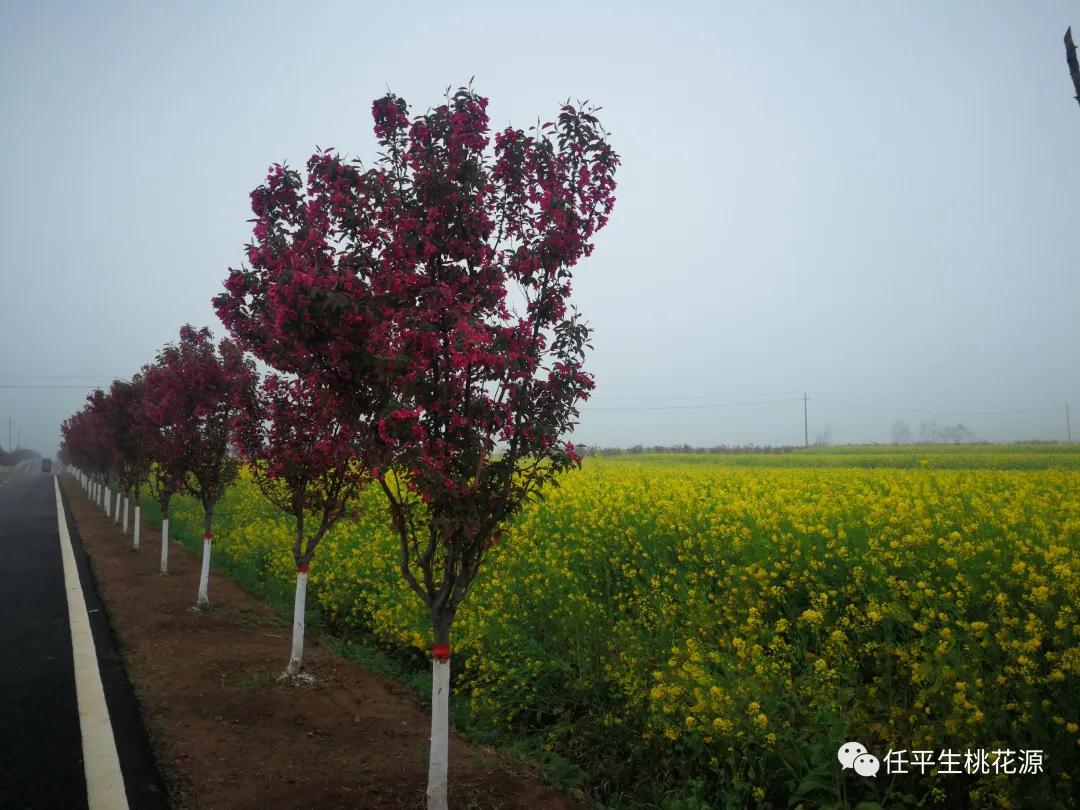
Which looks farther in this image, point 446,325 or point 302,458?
point 302,458

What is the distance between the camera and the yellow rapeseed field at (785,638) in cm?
420

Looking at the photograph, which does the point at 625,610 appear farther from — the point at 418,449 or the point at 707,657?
the point at 418,449

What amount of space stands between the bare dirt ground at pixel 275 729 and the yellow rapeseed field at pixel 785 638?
831mm

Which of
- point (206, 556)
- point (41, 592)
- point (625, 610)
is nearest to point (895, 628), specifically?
point (625, 610)

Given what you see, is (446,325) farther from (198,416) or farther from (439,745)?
(198,416)

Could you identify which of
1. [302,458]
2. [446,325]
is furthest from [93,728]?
[446,325]

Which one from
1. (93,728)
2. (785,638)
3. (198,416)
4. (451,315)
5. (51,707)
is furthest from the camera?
(198,416)

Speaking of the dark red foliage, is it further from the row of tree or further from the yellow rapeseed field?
the yellow rapeseed field

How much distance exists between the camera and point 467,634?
6969 mm

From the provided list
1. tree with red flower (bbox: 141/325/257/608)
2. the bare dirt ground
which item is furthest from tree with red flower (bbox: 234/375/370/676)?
tree with red flower (bbox: 141/325/257/608)

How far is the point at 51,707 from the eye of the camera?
6.08 m

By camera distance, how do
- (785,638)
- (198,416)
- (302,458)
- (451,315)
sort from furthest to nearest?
(198,416) → (302,458) → (785,638) → (451,315)

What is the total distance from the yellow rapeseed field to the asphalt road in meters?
2.72

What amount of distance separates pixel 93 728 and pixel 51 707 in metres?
0.88
